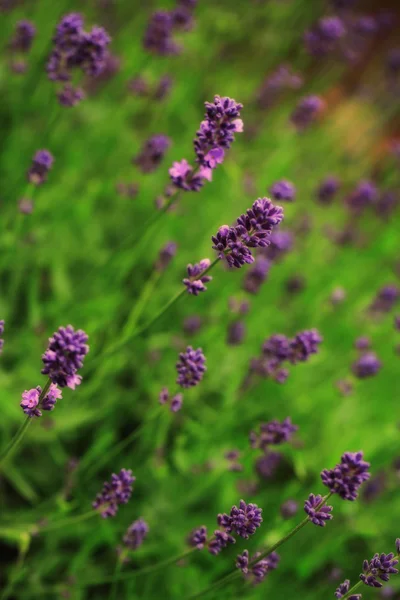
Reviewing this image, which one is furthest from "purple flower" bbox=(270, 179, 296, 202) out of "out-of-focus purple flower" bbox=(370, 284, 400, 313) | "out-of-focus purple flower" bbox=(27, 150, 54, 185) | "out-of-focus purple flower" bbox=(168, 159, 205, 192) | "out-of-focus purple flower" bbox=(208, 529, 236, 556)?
"out-of-focus purple flower" bbox=(208, 529, 236, 556)

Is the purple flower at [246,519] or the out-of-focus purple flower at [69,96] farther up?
the out-of-focus purple flower at [69,96]

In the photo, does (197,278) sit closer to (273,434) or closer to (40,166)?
(273,434)

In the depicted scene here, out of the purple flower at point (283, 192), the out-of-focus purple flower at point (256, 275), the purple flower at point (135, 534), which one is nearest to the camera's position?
the purple flower at point (135, 534)

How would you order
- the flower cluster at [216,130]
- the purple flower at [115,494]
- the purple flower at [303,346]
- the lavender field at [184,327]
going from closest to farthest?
the flower cluster at [216,130]
the purple flower at [115,494]
the lavender field at [184,327]
the purple flower at [303,346]

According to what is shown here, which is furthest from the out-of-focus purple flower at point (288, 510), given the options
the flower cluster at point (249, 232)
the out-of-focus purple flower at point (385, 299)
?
the out-of-focus purple flower at point (385, 299)

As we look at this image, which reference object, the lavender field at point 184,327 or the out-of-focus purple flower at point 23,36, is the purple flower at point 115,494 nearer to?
the lavender field at point 184,327

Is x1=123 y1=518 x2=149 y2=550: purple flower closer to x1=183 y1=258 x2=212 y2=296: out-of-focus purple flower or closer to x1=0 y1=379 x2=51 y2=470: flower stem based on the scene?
x1=0 y1=379 x2=51 y2=470: flower stem
